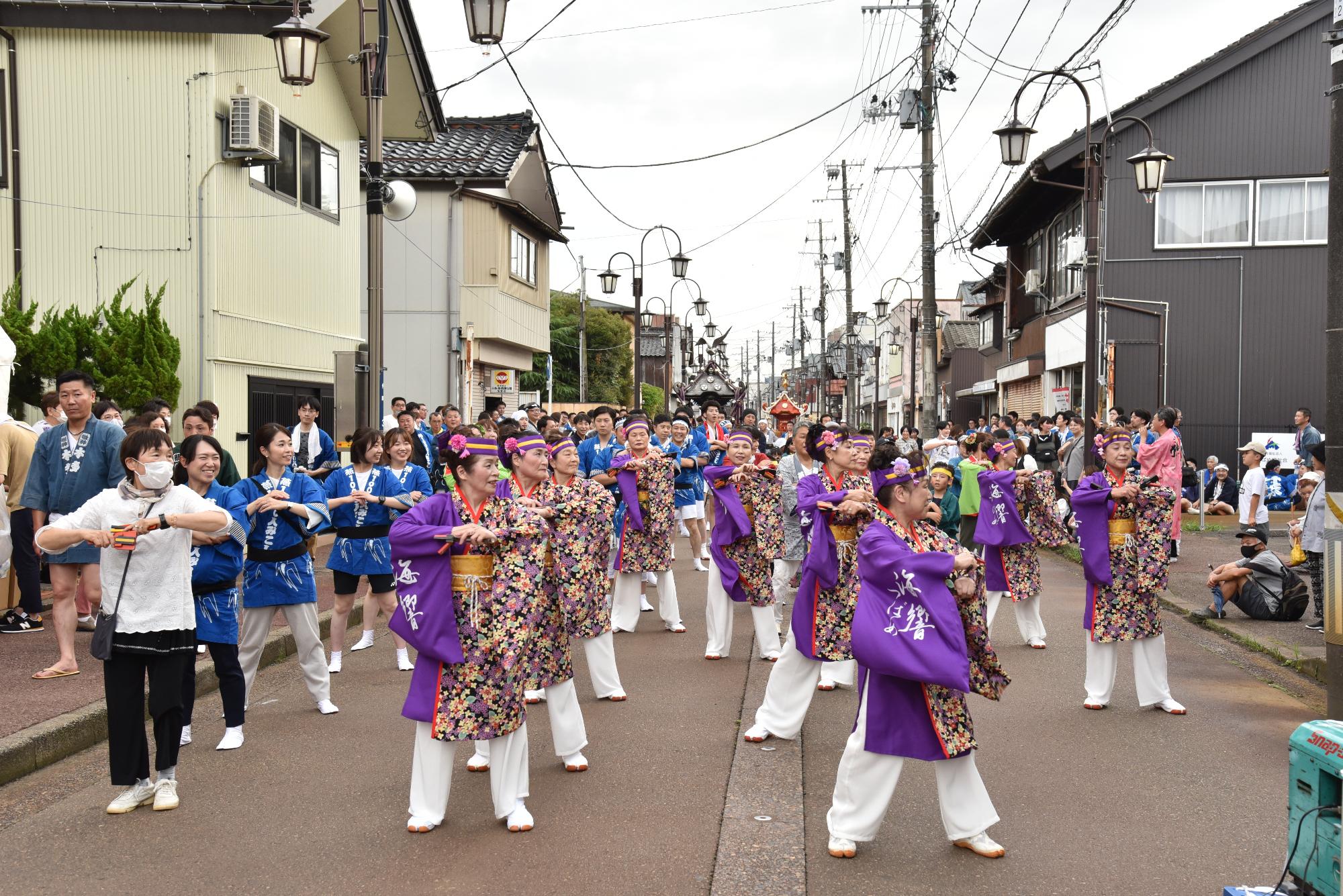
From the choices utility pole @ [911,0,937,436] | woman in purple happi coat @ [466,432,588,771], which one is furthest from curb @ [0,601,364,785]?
utility pole @ [911,0,937,436]

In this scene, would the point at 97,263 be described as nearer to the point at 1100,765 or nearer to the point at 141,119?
the point at 141,119

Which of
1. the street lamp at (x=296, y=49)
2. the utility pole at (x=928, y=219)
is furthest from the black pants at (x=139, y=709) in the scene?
the utility pole at (x=928, y=219)

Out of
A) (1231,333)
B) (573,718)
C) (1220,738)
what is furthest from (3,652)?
(1231,333)

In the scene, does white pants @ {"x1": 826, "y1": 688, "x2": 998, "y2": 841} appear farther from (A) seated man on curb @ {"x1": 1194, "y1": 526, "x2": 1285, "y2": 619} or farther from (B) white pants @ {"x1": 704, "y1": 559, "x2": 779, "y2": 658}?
(A) seated man on curb @ {"x1": 1194, "y1": 526, "x2": 1285, "y2": 619}

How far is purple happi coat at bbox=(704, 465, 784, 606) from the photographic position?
30.3ft

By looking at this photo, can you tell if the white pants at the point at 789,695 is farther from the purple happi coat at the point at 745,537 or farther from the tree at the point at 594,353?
the tree at the point at 594,353

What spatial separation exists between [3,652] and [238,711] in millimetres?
3160

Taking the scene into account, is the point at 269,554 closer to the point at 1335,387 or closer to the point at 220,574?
the point at 220,574

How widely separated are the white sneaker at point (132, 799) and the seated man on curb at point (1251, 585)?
32.3ft

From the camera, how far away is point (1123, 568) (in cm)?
798

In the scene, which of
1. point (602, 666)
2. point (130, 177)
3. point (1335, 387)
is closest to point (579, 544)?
point (602, 666)

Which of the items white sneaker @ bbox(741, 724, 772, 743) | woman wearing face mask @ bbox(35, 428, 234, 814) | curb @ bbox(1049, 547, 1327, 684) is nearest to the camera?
woman wearing face mask @ bbox(35, 428, 234, 814)

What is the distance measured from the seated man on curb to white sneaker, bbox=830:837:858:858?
791 cm

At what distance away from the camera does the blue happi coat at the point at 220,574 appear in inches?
259
